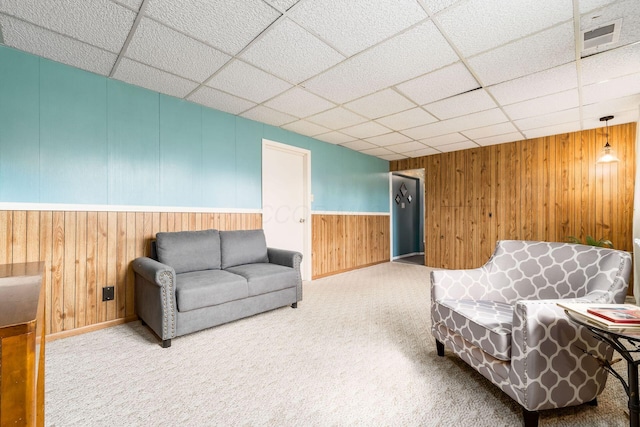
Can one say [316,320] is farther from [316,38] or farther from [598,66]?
[598,66]

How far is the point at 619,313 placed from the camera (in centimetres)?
122

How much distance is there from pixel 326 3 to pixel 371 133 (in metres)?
2.95

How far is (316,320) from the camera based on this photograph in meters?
2.99

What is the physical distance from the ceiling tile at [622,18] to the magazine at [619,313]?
191cm

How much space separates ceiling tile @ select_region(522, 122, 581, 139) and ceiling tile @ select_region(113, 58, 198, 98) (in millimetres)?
4976

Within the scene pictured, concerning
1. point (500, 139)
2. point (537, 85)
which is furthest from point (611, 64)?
point (500, 139)

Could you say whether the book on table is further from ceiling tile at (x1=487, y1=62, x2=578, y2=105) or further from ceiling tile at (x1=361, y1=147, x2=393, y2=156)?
ceiling tile at (x1=361, y1=147, x2=393, y2=156)

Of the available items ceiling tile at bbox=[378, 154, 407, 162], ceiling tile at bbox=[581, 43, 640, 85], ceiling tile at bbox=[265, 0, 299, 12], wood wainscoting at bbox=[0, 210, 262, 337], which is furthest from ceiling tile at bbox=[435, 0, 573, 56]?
ceiling tile at bbox=[378, 154, 407, 162]

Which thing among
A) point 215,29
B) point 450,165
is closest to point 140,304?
point 215,29

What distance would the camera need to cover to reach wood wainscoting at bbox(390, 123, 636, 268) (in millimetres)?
4168

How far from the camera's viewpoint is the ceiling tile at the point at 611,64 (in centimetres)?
233

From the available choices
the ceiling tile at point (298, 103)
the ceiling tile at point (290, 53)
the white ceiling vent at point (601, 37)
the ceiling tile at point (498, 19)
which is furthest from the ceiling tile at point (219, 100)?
the white ceiling vent at point (601, 37)

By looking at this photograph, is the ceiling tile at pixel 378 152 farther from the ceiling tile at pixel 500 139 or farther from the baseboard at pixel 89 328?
the baseboard at pixel 89 328

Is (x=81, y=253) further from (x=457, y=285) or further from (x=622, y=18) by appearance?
(x=622, y=18)
